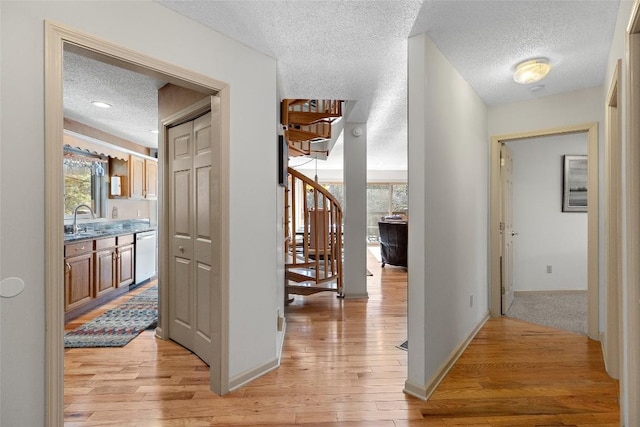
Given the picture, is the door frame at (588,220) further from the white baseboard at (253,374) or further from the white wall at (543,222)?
the white baseboard at (253,374)

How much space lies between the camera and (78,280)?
3.45 metres

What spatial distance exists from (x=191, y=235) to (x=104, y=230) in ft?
8.38

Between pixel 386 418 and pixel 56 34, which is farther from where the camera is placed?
pixel 386 418

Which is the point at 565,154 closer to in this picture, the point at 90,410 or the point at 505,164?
the point at 505,164

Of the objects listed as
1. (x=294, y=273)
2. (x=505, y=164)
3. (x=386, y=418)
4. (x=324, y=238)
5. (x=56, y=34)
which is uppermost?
(x=56, y=34)

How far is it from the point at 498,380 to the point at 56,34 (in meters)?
3.17

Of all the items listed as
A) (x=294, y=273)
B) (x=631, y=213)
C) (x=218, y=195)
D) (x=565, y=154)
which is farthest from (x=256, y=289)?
(x=565, y=154)

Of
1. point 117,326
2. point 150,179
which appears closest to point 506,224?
point 117,326

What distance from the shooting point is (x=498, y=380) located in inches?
87.0

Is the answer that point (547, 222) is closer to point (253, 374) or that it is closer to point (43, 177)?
point (253, 374)

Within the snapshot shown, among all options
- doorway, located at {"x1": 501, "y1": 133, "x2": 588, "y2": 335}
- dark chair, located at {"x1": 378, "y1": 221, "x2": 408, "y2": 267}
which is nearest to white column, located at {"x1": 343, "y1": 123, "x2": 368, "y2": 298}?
dark chair, located at {"x1": 378, "y1": 221, "x2": 408, "y2": 267}

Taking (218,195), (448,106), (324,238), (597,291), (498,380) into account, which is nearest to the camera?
(218,195)

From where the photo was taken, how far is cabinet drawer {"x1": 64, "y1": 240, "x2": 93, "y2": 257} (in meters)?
3.29

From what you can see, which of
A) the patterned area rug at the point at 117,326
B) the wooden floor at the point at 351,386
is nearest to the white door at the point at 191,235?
the wooden floor at the point at 351,386
